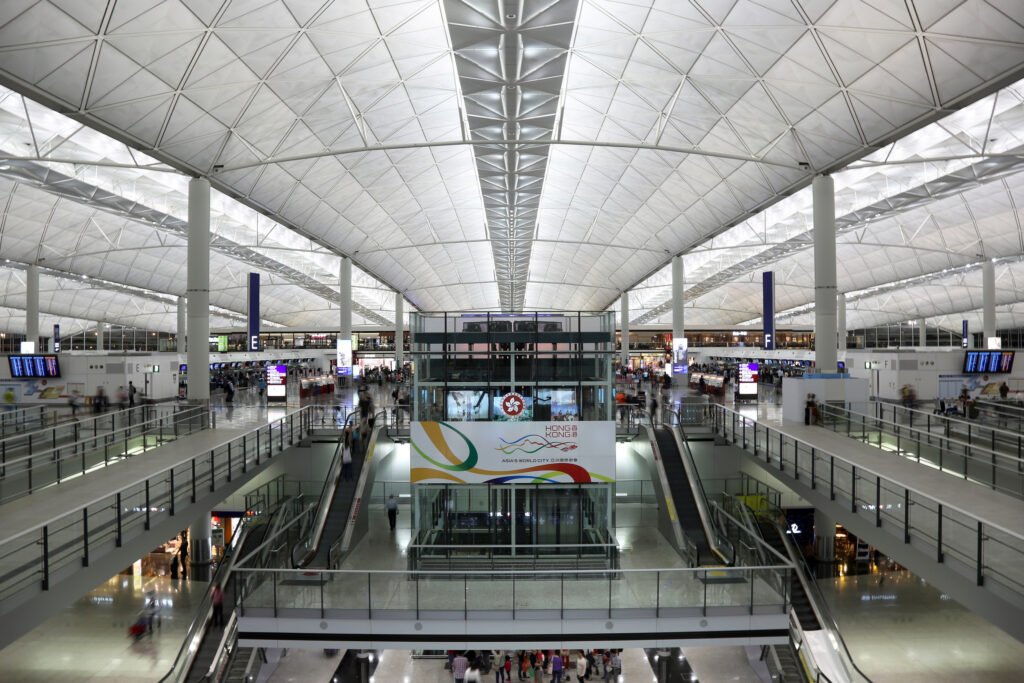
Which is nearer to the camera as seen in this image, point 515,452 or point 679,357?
point 515,452

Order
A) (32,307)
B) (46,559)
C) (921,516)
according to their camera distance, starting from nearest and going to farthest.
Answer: (46,559)
(921,516)
(32,307)

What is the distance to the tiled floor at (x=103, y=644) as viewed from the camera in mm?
17281

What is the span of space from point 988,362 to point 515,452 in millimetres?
29911

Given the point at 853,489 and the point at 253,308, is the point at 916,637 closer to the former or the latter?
the point at 853,489

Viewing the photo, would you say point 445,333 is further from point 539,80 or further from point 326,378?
point 326,378

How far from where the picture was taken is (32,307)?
148 ft

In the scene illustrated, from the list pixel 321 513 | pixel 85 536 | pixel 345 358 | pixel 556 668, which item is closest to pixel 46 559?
pixel 85 536

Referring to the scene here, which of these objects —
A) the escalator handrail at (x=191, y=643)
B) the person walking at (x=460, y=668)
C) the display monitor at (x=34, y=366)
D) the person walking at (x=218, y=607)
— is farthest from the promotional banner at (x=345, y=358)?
the person walking at (x=460, y=668)

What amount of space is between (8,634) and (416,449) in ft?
32.1

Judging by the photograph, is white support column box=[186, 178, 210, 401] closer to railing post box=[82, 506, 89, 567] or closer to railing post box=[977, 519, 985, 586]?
railing post box=[82, 506, 89, 567]

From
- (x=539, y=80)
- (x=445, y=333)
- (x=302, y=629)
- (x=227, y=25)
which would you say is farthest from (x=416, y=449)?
(x=539, y=80)

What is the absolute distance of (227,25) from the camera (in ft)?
67.7

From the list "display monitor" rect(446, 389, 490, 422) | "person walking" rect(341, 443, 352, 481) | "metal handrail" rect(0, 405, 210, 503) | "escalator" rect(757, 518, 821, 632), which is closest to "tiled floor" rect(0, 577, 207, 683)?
"metal handrail" rect(0, 405, 210, 503)

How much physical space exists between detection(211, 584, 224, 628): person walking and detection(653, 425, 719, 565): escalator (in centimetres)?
1122
